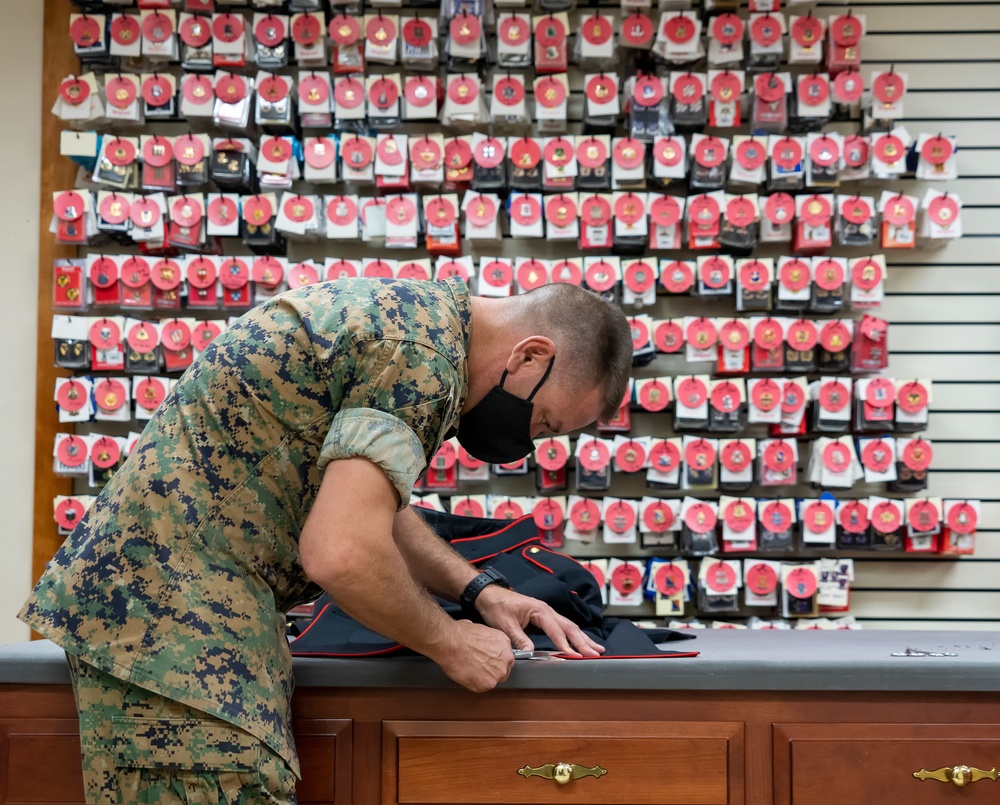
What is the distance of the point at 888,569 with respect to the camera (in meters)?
3.31

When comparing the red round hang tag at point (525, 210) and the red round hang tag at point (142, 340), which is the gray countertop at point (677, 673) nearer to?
the red round hang tag at point (142, 340)

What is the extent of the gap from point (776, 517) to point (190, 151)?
257cm

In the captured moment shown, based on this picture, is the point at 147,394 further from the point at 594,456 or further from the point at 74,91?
the point at 594,456

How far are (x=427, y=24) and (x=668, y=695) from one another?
2.62 meters

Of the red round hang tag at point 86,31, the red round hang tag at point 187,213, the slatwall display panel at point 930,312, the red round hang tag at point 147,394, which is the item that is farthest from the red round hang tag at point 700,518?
the red round hang tag at point 86,31

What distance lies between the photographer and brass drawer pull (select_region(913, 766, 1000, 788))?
1.72 m

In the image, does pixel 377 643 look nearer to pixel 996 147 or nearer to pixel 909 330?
pixel 909 330

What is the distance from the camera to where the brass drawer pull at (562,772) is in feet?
5.55

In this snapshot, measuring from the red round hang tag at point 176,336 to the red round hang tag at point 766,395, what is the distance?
2.12 m

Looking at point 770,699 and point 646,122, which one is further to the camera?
point 646,122

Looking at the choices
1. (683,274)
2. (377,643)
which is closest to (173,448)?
(377,643)

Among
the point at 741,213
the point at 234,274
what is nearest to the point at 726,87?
the point at 741,213

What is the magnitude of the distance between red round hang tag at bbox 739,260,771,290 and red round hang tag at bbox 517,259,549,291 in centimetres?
73

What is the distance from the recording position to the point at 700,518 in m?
3.17
